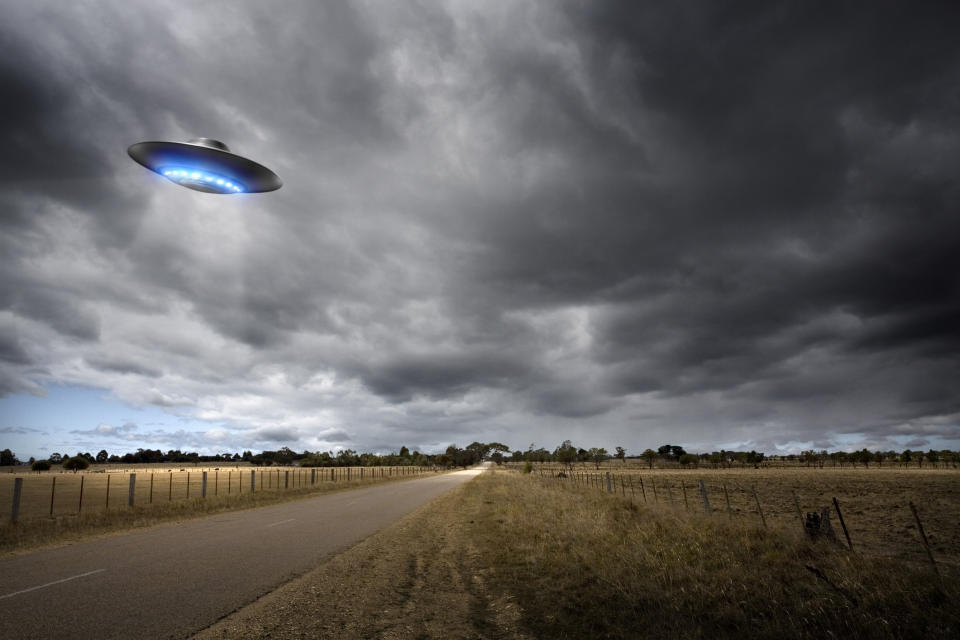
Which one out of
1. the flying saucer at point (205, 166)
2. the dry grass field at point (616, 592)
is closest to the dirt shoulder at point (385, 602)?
the dry grass field at point (616, 592)

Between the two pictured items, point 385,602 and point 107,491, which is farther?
point 107,491

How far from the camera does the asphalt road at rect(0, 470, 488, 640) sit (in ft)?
23.5

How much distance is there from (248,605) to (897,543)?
87.1 ft

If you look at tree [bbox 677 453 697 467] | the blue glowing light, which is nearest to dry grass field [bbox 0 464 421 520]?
the blue glowing light

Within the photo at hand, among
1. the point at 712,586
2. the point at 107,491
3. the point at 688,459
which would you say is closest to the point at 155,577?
the point at 712,586

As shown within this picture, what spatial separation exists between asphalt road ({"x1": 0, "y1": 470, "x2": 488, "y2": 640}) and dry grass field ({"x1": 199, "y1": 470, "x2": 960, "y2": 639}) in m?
0.73

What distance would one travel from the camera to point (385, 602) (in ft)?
29.0

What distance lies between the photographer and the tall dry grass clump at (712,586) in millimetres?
7117

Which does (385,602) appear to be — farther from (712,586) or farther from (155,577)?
(712,586)

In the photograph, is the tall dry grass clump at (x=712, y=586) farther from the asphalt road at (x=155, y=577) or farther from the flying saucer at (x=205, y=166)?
the flying saucer at (x=205, y=166)

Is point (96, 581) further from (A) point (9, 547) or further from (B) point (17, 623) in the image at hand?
(A) point (9, 547)

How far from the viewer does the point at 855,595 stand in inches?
311

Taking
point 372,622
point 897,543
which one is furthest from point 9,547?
point 897,543

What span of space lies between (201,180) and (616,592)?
13.8 meters
